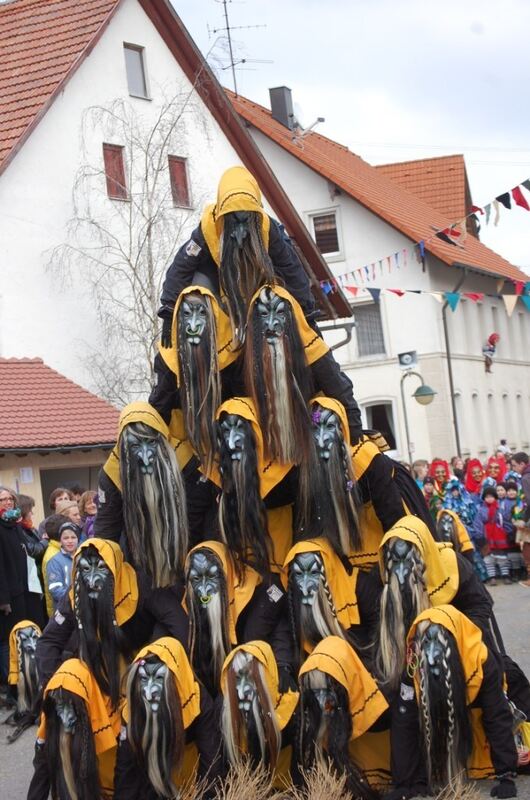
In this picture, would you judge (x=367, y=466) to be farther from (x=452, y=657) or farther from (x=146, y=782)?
(x=146, y=782)

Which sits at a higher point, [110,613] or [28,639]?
[110,613]

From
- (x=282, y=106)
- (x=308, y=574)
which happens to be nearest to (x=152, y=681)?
(x=308, y=574)

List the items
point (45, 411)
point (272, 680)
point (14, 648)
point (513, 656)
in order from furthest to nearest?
point (45, 411), point (513, 656), point (14, 648), point (272, 680)

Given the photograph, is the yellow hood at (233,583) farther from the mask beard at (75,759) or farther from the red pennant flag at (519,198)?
the red pennant flag at (519,198)

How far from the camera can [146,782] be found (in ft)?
22.3

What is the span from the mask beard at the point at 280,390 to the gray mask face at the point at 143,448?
55cm

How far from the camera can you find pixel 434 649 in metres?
6.65

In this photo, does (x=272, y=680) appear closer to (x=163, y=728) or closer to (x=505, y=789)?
(x=163, y=728)

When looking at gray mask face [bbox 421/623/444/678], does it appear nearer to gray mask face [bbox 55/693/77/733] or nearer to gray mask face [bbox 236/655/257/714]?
gray mask face [bbox 236/655/257/714]

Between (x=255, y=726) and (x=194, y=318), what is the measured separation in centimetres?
202

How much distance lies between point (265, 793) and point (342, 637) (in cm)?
120

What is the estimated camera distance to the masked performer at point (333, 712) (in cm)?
659

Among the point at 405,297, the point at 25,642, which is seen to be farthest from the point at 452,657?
the point at 405,297

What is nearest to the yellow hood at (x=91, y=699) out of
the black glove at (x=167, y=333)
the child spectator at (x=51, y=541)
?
the black glove at (x=167, y=333)
